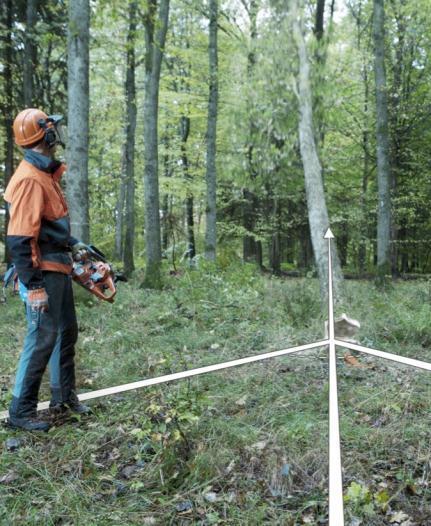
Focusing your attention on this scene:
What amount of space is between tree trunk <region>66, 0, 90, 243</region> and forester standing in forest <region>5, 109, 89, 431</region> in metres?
4.26

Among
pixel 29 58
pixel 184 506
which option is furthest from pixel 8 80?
pixel 184 506

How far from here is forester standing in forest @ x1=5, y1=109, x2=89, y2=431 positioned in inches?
139

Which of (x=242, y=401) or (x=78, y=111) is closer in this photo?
(x=242, y=401)

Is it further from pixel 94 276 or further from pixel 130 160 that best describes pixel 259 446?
pixel 130 160

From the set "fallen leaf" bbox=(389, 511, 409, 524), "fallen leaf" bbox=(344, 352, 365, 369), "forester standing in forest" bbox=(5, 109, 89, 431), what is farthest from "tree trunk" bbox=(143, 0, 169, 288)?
"fallen leaf" bbox=(389, 511, 409, 524)

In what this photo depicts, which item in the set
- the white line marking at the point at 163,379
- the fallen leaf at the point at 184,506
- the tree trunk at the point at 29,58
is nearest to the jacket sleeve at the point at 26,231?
the white line marking at the point at 163,379

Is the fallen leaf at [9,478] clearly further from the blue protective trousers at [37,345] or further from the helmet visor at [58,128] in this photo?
the helmet visor at [58,128]

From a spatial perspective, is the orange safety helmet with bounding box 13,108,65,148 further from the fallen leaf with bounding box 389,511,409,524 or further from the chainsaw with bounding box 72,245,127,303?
the fallen leaf with bounding box 389,511,409,524

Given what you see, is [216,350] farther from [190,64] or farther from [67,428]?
[190,64]

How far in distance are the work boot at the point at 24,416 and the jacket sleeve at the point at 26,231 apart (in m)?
1.04

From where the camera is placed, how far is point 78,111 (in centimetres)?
802

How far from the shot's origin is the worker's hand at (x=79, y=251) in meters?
4.18

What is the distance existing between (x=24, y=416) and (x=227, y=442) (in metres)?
1.71

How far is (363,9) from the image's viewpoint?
20.7m
